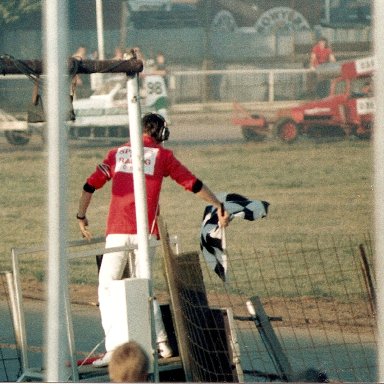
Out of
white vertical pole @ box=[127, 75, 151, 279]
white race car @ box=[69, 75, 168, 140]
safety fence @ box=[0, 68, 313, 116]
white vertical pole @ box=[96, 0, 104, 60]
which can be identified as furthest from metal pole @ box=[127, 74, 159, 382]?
safety fence @ box=[0, 68, 313, 116]

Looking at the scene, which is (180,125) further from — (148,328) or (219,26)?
(148,328)

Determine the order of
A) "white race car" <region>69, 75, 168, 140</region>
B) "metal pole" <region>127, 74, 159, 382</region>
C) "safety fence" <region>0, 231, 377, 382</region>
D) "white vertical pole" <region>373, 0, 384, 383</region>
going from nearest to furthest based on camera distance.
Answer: "white vertical pole" <region>373, 0, 384, 383</region>
"metal pole" <region>127, 74, 159, 382</region>
"safety fence" <region>0, 231, 377, 382</region>
"white race car" <region>69, 75, 168, 140</region>

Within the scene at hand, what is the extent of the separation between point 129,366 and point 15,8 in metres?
16.6

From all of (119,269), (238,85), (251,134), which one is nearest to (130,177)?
(119,269)

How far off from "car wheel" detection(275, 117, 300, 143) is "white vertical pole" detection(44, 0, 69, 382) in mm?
16741

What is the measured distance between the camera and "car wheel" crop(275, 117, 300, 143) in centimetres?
2036

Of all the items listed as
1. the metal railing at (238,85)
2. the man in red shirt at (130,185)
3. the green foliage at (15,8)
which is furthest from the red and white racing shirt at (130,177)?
the metal railing at (238,85)

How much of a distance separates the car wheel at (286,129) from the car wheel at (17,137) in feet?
12.3

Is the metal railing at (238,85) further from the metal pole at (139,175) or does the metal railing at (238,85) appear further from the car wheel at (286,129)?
the metal pole at (139,175)

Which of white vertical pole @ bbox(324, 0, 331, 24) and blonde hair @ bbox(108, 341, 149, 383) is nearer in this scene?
blonde hair @ bbox(108, 341, 149, 383)

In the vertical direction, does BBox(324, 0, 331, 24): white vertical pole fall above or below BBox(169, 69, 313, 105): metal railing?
above

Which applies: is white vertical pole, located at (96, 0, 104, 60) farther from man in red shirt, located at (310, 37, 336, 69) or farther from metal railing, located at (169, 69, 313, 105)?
man in red shirt, located at (310, 37, 336, 69)

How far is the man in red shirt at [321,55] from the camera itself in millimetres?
22859

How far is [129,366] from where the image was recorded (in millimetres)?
4047
